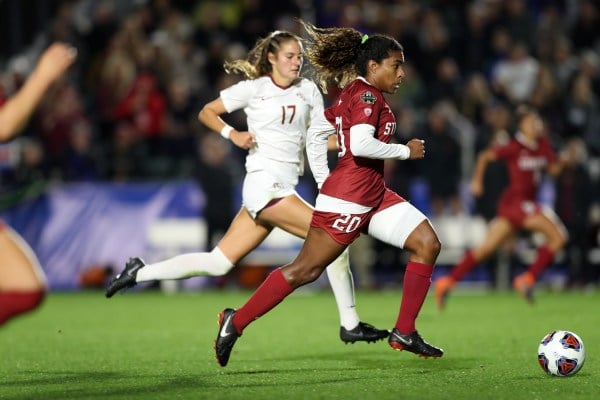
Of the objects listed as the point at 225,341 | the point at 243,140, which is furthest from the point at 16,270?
the point at 243,140

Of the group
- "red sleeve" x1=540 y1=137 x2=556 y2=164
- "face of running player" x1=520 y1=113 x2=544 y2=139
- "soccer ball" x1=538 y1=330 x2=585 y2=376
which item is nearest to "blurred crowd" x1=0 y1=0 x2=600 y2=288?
"red sleeve" x1=540 y1=137 x2=556 y2=164

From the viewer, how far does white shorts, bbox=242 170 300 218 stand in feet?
29.6

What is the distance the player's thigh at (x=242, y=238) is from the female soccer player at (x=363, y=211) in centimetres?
94

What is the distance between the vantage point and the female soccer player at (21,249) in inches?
234

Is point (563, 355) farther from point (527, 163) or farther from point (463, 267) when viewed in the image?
point (527, 163)

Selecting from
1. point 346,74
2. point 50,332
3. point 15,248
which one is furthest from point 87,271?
point 15,248

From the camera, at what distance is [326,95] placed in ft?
60.3

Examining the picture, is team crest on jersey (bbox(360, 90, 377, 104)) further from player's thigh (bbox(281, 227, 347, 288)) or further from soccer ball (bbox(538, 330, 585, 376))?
soccer ball (bbox(538, 330, 585, 376))

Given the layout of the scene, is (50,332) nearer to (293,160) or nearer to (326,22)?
(293,160)

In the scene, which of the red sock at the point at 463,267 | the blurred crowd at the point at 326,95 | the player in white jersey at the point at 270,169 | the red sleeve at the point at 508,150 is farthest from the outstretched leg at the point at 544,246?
the player in white jersey at the point at 270,169

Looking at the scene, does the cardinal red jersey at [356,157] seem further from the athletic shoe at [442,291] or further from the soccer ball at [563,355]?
the athletic shoe at [442,291]

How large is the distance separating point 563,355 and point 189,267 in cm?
306

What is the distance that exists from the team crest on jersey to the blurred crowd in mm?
9542

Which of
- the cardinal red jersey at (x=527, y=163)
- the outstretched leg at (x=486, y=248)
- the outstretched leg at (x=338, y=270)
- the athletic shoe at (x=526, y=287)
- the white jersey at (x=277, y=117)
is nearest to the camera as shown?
the outstretched leg at (x=338, y=270)
